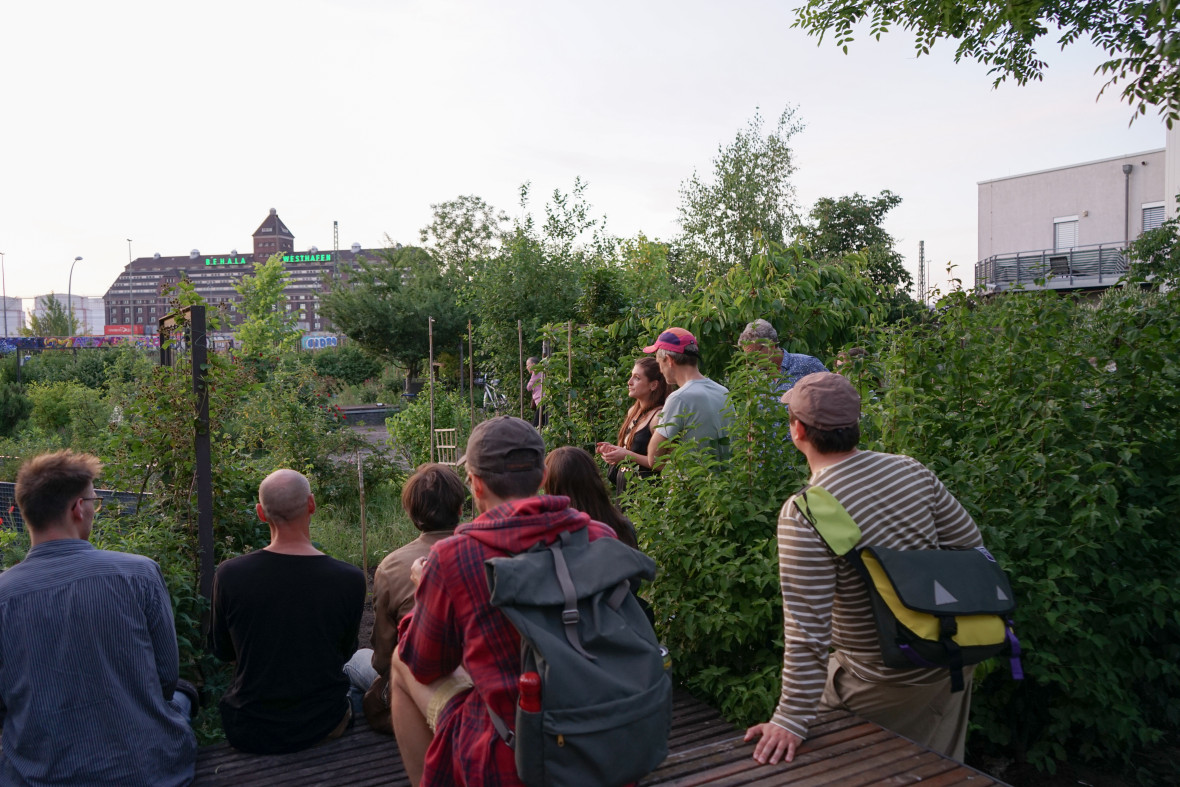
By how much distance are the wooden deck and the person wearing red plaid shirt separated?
68 centimetres

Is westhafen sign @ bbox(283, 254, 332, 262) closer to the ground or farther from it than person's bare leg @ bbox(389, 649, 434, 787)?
farther from it

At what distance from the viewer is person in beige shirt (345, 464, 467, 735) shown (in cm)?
284

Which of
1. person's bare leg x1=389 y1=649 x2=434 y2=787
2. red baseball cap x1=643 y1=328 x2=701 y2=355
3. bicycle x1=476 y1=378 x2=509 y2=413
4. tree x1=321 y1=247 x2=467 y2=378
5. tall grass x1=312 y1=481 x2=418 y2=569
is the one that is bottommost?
tall grass x1=312 y1=481 x2=418 y2=569

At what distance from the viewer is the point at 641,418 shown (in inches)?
200

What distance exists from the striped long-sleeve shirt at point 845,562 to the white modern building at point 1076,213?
30973mm

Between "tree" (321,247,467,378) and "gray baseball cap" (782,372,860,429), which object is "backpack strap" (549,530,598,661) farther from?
"tree" (321,247,467,378)

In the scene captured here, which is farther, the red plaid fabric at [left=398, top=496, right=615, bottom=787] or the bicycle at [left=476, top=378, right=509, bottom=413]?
the bicycle at [left=476, top=378, right=509, bottom=413]

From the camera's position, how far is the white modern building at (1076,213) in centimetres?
3177

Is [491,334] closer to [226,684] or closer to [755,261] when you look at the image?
[755,261]

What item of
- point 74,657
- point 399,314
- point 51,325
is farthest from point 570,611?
point 51,325

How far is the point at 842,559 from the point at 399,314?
2895cm

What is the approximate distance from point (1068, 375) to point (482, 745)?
2827 mm

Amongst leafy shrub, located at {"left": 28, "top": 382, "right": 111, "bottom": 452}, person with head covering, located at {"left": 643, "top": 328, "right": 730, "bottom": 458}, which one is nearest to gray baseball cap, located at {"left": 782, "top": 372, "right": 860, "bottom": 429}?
person with head covering, located at {"left": 643, "top": 328, "right": 730, "bottom": 458}

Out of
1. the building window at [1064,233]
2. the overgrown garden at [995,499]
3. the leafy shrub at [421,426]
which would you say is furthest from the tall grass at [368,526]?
the building window at [1064,233]
